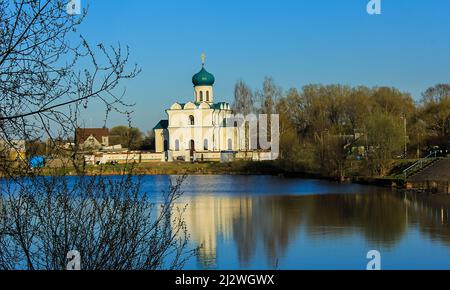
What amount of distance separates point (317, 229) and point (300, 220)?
1915 millimetres

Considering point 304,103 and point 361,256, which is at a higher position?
point 304,103

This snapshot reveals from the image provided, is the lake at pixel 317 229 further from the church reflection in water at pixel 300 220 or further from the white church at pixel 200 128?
the white church at pixel 200 128

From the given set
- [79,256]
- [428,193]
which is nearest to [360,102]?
[428,193]

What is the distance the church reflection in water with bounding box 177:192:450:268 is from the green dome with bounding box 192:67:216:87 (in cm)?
2922

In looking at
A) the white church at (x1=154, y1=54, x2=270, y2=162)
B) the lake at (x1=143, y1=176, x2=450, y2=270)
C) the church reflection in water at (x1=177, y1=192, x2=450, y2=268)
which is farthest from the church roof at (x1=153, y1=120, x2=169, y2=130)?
the church reflection in water at (x1=177, y1=192, x2=450, y2=268)

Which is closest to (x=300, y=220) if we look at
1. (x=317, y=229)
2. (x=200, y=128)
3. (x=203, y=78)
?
(x=317, y=229)

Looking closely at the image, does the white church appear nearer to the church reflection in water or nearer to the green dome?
the green dome

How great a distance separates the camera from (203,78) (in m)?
53.8

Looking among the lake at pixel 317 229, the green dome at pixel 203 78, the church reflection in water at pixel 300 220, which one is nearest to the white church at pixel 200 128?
the green dome at pixel 203 78

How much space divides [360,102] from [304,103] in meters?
4.13

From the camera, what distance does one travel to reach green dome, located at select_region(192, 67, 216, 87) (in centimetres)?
5352

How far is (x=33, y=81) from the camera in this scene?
151 inches
